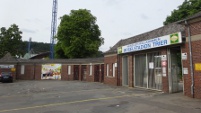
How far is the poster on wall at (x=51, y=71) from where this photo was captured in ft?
118

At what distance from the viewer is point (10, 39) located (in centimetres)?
4534

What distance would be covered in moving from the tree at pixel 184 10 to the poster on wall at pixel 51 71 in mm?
20987

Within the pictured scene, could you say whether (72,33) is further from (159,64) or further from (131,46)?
(159,64)

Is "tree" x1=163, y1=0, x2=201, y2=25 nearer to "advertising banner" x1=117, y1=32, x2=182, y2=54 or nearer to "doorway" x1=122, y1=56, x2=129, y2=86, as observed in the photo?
"doorway" x1=122, y1=56, x2=129, y2=86

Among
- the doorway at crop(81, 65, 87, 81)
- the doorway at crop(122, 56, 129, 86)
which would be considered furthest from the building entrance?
the doorway at crop(81, 65, 87, 81)

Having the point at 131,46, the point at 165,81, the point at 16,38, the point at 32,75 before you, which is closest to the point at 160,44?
the point at 165,81

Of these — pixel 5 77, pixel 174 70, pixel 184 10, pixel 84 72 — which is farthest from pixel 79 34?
pixel 174 70

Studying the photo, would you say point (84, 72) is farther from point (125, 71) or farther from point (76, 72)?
point (125, 71)

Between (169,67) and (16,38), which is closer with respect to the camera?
(169,67)

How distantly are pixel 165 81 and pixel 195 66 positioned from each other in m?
2.95

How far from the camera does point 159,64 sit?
1451 cm

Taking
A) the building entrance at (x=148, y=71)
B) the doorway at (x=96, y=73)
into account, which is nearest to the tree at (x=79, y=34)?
the doorway at (x=96, y=73)

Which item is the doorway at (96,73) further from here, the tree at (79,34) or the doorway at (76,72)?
the tree at (79,34)

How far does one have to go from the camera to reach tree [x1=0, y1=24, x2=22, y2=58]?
44.7 metres
